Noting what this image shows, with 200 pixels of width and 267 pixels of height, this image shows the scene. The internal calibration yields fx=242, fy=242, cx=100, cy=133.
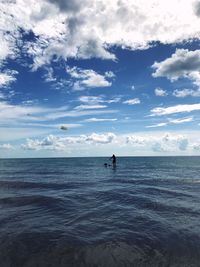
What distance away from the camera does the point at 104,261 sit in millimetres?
7863

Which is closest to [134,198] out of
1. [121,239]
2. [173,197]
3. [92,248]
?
[173,197]

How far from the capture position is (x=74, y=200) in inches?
693

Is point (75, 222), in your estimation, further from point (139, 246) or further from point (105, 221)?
point (139, 246)

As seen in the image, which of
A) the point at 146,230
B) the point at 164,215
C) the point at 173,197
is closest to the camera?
the point at 146,230

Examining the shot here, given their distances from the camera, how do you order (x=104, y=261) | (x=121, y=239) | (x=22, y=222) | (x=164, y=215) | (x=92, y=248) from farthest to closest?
(x=164, y=215) → (x=22, y=222) → (x=121, y=239) → (x=92, y=248) → (x=104, y=261)

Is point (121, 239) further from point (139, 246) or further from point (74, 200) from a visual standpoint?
point (74, 200)

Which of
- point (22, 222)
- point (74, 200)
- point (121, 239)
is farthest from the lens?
point (74, 200)

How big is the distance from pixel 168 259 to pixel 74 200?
1043 cm

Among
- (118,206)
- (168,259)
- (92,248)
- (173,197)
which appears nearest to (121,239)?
(92,248)

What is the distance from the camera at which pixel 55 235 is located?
997cm

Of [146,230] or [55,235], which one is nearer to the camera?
[55,235]

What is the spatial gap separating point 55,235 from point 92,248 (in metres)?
2.01

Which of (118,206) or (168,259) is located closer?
(168,259)

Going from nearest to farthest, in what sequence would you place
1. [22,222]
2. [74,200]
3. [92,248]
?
[92,248] < [22,222] < [74,200]
